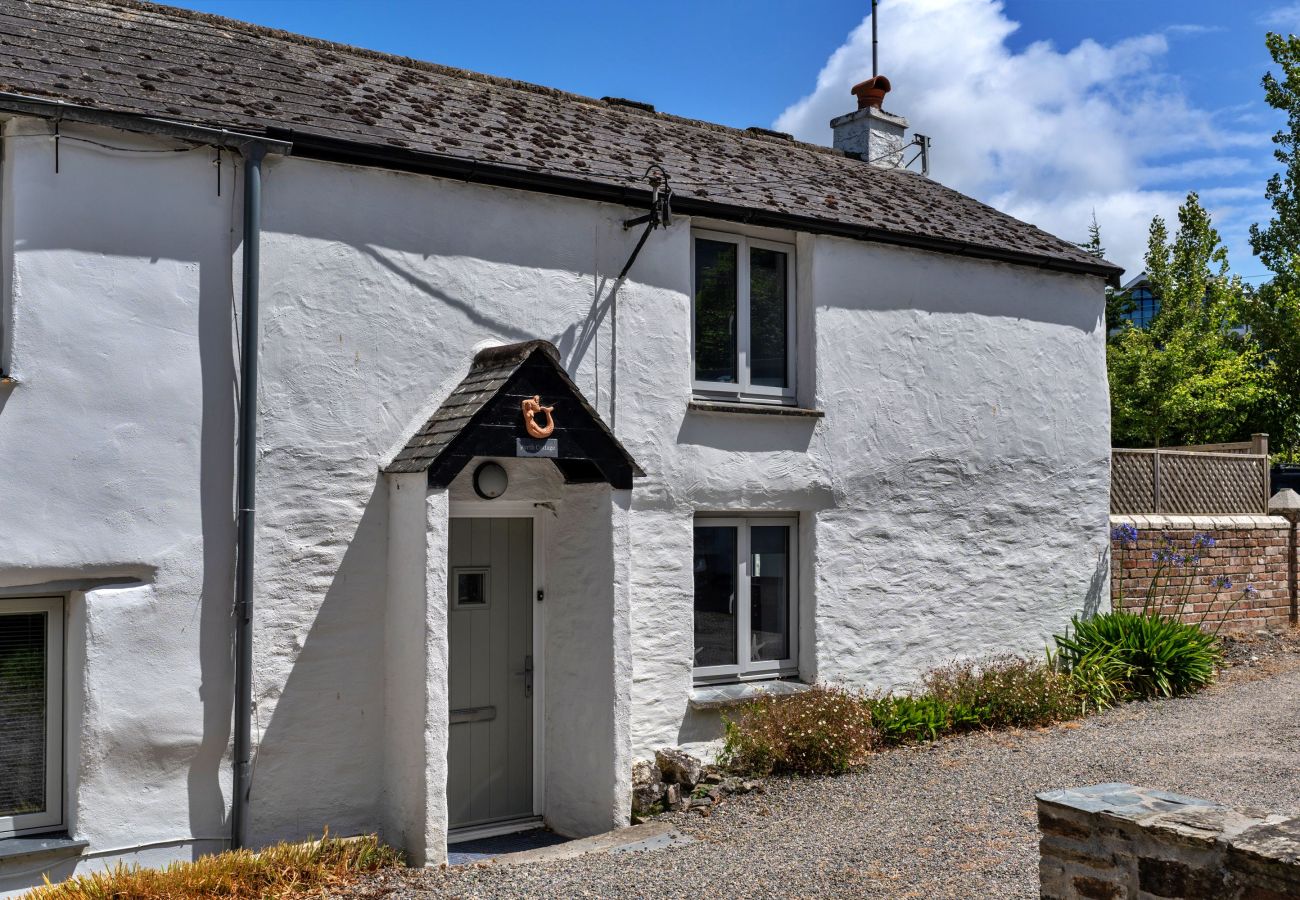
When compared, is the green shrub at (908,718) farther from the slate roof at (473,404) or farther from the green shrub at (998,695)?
the slate roof at (473,404)

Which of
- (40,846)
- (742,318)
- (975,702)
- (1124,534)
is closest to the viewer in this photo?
(40,846)

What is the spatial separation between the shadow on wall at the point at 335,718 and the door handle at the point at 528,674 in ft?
4.18

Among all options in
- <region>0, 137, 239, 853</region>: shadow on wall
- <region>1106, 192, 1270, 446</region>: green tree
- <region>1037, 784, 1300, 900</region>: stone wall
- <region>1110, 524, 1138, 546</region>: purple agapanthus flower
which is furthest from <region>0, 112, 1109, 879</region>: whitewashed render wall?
<region>1106, 192, 1270, 446</region>: green tree

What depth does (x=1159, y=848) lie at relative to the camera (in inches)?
184

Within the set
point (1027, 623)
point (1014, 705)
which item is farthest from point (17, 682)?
point (1027, 623)

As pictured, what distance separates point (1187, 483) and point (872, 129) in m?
6.07

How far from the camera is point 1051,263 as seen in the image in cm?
1227

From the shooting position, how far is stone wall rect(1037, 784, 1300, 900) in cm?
431

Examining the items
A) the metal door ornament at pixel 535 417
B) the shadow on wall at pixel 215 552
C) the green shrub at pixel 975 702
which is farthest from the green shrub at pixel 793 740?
the shadow on wall at pixel 215 552

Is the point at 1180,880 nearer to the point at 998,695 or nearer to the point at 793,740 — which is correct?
the point at 793,740

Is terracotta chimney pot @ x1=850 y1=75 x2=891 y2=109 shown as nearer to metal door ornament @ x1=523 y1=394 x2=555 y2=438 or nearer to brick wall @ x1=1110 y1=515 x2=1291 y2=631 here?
brick wall @ x1=1110 y1=515 x2=1291 y2=631

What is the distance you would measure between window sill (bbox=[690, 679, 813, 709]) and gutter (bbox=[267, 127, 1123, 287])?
13.1 feet

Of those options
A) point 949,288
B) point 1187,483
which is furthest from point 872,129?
point 1187,483

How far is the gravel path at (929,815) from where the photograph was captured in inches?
264
